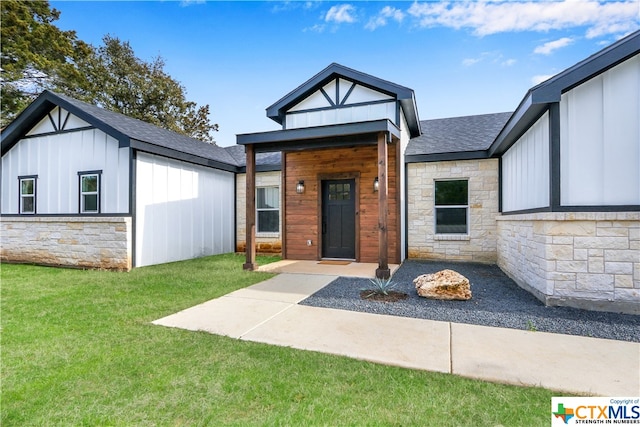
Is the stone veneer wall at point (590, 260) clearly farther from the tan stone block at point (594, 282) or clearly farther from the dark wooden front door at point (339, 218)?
the dark wooden front door at point (339, 218)

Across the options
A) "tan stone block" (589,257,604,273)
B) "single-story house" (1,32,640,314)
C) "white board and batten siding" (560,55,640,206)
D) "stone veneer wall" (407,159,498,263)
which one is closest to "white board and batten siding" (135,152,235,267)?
"single-story house" (1,32,640,314)

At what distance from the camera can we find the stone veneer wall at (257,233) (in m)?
10.3

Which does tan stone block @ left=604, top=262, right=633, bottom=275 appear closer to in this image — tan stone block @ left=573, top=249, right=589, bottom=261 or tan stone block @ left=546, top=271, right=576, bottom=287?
tan stone block @ left=573, top=249, right=589, bottom=261

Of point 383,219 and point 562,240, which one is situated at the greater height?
A: point 383,219

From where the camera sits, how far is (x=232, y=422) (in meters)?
1.95

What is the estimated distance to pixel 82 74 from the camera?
19594mm

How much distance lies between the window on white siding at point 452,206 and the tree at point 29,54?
22615mm

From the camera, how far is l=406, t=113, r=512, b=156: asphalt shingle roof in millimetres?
8695

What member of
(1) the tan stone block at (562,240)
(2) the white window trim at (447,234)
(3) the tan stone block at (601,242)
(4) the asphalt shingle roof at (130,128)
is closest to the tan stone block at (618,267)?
(3) the tan stone block at (601,242)

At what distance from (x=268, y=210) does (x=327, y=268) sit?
392 cm

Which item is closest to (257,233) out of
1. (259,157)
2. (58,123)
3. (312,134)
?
(259,157)

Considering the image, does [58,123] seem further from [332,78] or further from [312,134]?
[332,78]

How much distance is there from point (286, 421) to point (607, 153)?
5295 millimetres

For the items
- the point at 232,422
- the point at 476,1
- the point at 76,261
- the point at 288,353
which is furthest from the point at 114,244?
the point at 476,1
